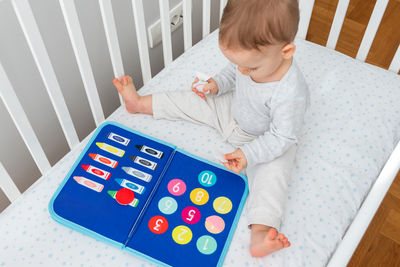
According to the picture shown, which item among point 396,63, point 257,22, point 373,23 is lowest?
point 396,63

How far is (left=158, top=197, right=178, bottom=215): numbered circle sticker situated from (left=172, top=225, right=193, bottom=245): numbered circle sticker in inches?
1.6

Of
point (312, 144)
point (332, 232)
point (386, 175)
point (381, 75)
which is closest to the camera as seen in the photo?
point (386, 175)

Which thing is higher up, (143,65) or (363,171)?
(143,65)

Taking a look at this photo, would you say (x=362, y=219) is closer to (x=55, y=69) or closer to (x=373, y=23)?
(x=373, y=23)

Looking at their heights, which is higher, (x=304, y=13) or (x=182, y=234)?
(x=304, y=13)

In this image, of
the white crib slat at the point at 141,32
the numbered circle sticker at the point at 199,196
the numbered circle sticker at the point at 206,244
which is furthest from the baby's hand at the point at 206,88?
the numbered circle sticker at the point at 206,244

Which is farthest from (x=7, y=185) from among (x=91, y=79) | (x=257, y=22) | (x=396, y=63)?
(x=396, y=63)

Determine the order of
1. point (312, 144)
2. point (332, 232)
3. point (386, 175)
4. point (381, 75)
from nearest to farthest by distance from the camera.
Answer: point (386, 175) → point (332, 232) → point (312, 144) → point (381, 75)

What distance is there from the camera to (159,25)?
1.19 metres

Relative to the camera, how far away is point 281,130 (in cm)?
80

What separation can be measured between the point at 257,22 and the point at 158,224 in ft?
1.41

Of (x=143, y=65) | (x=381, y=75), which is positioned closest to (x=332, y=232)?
(x=381, y=75)

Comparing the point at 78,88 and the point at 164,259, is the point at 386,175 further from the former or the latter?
the point at 78,88

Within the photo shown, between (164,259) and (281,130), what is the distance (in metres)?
0.34
